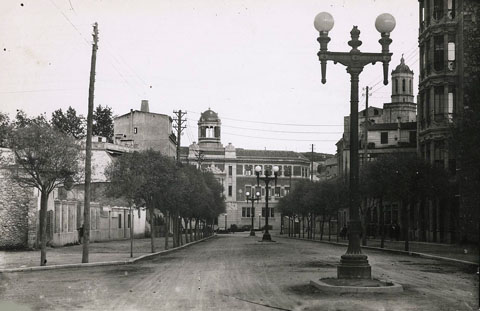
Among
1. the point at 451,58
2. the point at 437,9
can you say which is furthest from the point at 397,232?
the point at 437,9

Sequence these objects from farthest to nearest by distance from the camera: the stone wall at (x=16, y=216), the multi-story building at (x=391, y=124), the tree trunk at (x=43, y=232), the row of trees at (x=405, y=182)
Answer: the multi-story building at (x=391, y=124) < the row of trees at (x=405, y=182) < the stone wall at (x=16, y=216) < the tree trunk at (x=43, y=232)

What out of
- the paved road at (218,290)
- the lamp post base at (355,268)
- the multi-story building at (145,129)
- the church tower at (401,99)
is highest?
the church tower at (401,99)

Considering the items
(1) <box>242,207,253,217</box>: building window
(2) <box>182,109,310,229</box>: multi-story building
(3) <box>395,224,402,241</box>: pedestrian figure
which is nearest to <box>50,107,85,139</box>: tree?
(2) <box>182,109,310,229</box>: multi-story building

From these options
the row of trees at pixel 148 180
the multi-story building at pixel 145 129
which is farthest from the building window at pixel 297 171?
the row of trees at pixel 148 180

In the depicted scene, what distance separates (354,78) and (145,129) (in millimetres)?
76399

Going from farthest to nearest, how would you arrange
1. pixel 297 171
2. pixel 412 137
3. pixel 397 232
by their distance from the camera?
pixel 297 171 < pixel 412 137 < pixel 397 232

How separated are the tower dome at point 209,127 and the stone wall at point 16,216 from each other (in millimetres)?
86483

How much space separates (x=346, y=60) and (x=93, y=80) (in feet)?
38.6

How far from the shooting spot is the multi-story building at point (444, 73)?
4781cm

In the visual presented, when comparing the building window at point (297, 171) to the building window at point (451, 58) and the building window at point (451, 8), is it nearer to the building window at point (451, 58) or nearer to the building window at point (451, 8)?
Answer: the building window at point (451, 58)

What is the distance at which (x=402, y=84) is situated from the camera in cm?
9525

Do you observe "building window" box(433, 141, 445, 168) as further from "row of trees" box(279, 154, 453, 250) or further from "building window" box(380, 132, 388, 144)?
"building window" box(380, 132, 388, 144)

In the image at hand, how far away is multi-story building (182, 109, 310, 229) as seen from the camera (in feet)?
397

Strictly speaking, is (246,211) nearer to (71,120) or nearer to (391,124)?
(71,120)
